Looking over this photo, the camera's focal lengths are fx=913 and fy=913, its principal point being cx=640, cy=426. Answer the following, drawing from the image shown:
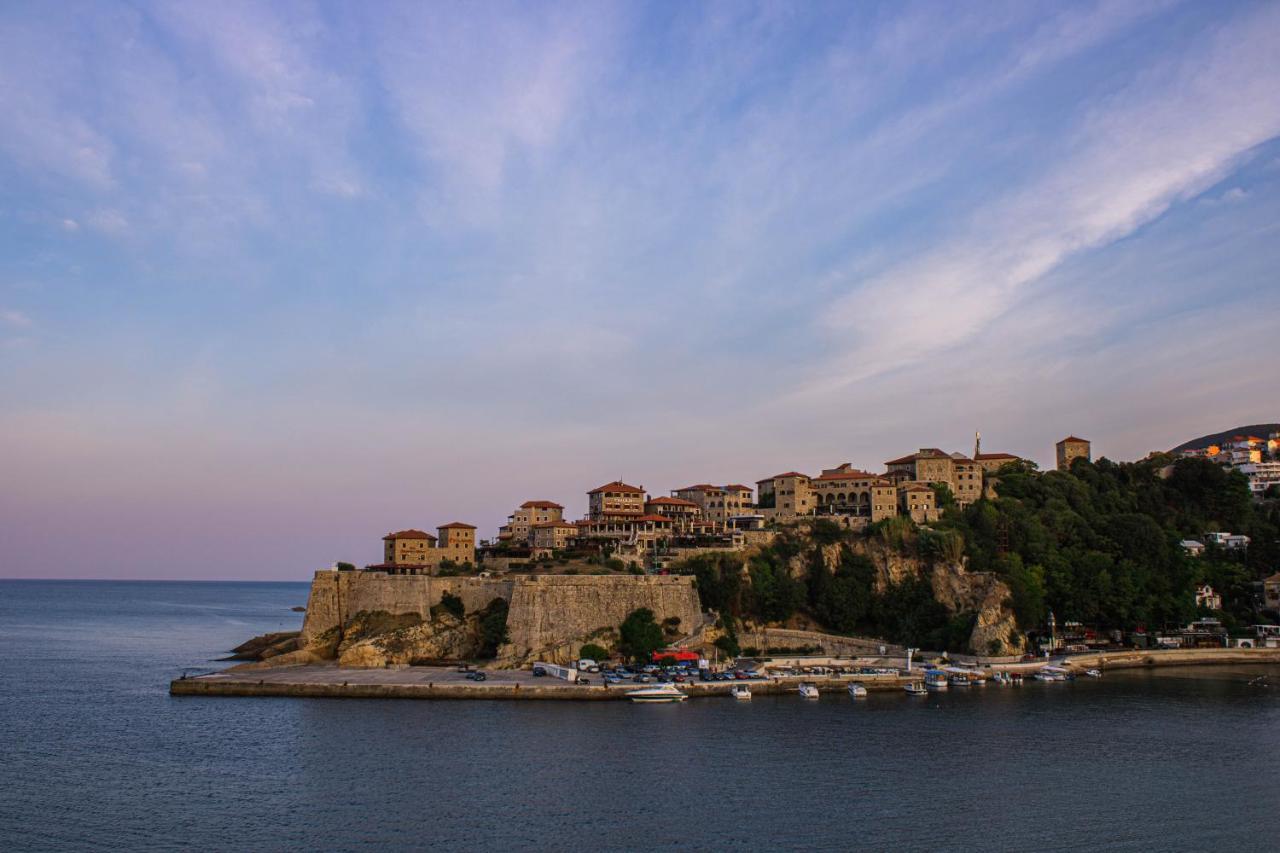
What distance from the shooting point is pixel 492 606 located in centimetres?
4953

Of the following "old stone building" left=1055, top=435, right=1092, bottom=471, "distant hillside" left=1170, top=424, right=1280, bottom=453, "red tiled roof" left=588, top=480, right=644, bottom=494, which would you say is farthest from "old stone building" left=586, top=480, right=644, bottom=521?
"distant hillside" left=1170, top=424, right=1280, bottom=453

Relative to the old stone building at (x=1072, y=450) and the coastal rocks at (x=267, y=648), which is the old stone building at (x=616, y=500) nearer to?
the coastal rocks at (x=267, y=648)

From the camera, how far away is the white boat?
3903 cm

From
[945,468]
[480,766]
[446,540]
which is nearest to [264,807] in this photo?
[480,766]

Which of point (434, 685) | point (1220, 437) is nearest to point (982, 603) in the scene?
point (434, 685)

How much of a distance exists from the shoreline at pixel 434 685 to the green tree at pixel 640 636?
4.78m

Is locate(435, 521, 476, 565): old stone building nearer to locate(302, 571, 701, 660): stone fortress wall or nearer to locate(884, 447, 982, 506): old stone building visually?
locate(302, 571, 701, 660): stone fortress wall

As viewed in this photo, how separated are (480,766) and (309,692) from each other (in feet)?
52.3

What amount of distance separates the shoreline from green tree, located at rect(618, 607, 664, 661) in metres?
4.78

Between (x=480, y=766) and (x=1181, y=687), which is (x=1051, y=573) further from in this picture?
(x=480, y=766)

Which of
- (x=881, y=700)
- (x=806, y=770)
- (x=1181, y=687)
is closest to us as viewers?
(x=806, y=770)

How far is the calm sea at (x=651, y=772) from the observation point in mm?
22422

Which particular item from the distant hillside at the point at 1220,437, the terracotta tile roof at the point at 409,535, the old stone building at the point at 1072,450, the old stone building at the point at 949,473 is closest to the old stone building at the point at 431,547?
the terracotta tile roof at the point at 409,535

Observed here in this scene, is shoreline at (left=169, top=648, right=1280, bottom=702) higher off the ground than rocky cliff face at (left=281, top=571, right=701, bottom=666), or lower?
lower
